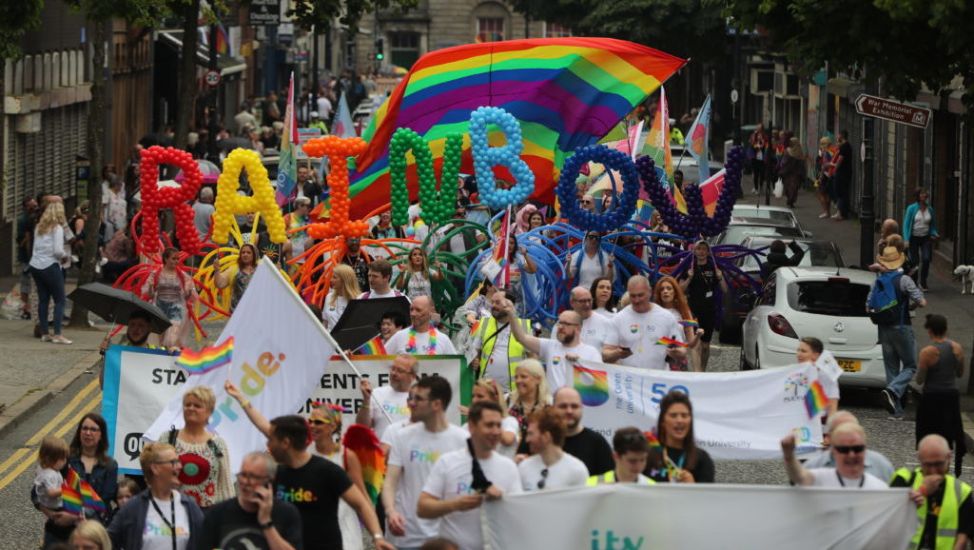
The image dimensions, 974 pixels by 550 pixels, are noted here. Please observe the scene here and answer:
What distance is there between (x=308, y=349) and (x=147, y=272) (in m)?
9.27

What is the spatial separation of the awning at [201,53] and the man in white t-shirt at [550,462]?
37.1 metres

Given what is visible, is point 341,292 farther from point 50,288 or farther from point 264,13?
point 264,13

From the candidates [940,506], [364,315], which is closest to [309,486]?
[940,506]

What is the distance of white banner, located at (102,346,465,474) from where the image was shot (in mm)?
12734

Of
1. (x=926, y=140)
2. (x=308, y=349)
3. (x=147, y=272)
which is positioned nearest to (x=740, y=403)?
(x=308, y=349)

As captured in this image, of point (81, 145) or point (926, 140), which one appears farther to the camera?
point (81, 145)

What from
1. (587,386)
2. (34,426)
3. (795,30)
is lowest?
(34,426)

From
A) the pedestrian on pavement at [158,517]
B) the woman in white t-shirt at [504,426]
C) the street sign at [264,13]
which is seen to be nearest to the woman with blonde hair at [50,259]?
the woman in white t-shirt at [504,426]

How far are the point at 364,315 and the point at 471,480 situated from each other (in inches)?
223

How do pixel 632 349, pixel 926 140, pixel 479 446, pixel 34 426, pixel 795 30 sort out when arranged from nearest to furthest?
pixel 479 446
pixel 632 349
pixel 34 426
pixel 795 30
pixel 926 140

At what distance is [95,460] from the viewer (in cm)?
1091

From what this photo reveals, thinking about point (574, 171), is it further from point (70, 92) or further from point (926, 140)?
point (70, 92)

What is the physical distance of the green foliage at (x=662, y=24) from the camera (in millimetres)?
61094

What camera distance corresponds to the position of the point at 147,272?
2034cm
